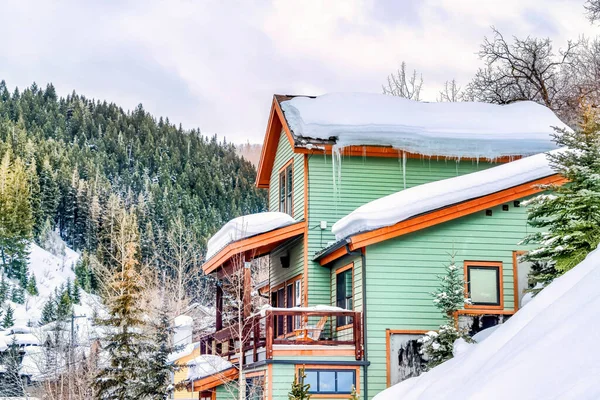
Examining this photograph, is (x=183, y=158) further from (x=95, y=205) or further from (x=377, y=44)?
(x=377, y=44)

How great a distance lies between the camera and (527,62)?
37438 mm

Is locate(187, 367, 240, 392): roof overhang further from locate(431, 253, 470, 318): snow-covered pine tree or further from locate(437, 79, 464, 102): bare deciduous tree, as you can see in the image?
locate(437, 79, 464, 102): bare deciduous tree

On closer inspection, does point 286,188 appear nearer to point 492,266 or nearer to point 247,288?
point 247,288

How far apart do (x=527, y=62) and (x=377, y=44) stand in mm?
12686

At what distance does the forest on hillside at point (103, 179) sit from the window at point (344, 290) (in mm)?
59642

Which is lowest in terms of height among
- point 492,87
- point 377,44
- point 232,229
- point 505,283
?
point 505,283

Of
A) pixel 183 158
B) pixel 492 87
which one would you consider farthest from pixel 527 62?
pixel 183 158

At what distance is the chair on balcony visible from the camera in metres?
17.5

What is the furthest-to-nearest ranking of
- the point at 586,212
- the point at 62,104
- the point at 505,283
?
the point at 62,104
the point at 505,283
the point at 586,212

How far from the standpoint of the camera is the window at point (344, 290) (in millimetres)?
19023

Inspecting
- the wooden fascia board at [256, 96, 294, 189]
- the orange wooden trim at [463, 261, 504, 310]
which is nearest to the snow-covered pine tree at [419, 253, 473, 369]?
the orange wooden trim at [463, 261, 504, 310]

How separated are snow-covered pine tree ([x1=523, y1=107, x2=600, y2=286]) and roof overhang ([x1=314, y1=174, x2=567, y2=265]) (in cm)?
329

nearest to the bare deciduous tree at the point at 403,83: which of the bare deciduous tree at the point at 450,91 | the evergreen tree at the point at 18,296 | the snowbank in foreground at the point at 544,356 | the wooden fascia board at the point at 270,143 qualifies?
the bare deciduous tree at the point at 450,91

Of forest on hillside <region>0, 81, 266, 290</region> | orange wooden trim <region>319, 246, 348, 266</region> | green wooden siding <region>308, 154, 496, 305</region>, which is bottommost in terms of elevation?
orange wooden trim <region>319, 246, 348, 266</region>
